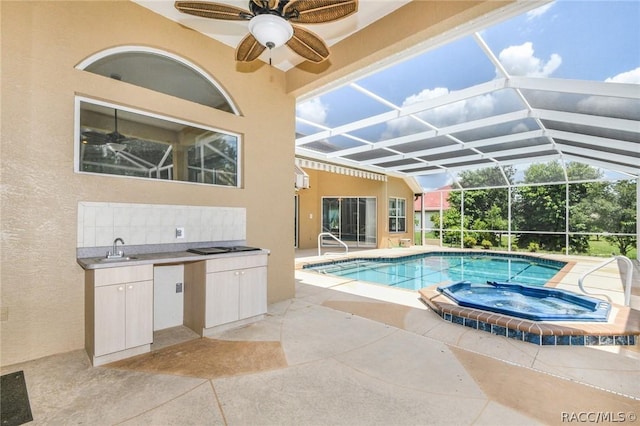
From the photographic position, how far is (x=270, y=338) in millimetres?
3795

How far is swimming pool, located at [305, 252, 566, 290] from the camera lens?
28.3 feet

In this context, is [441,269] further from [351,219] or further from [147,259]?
[147,259]

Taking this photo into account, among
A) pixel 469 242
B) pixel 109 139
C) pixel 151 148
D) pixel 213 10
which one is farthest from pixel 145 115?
pixel 469 242

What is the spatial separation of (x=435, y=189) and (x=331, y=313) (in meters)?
13.6

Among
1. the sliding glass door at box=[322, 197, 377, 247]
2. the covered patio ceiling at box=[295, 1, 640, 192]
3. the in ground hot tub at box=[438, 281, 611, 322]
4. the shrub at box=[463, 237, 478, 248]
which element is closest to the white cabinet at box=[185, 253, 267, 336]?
the in ground hot tub at box=[438, 281, 611, 322]

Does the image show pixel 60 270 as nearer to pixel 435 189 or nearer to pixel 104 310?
pixel 104 310

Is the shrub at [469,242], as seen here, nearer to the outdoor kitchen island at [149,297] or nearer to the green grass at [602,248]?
the green grass at [602,248]

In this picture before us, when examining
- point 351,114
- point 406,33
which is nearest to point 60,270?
point 406,33

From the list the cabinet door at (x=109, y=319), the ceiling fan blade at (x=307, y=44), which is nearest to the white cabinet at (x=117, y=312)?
the cabinet door at (x=109, y=319)

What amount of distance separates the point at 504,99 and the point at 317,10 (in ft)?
17.1

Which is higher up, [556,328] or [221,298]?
[221,298]

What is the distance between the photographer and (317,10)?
8.66 ft

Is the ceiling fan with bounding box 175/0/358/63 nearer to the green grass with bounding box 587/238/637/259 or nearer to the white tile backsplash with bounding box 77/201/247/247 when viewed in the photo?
the white tile backsplash with bounding box 77/201/247/247

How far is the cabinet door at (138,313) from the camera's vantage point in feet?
10.6
